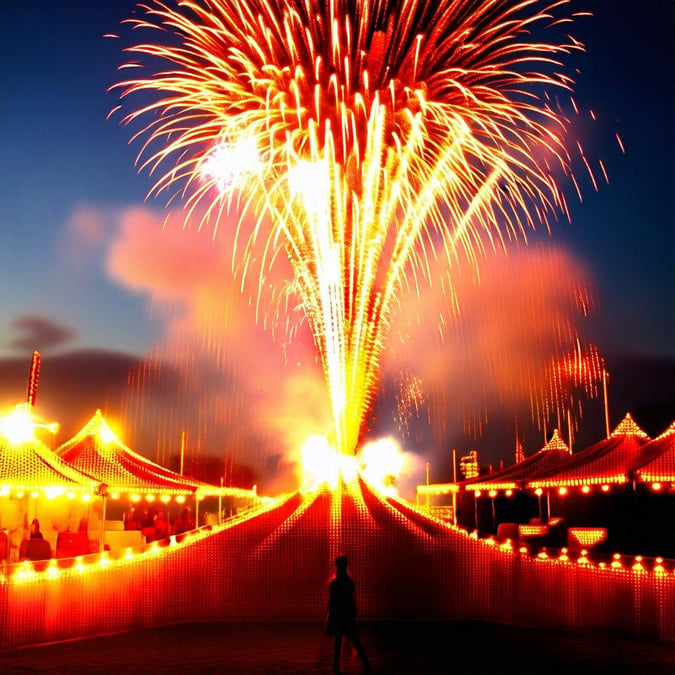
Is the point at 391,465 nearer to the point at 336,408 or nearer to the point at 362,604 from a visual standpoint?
the point at 336,408

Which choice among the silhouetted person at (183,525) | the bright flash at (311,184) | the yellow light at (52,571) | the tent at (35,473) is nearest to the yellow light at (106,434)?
the silhouetted person at (183,525)

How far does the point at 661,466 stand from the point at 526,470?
664cm

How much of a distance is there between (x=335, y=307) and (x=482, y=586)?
5.14 meters

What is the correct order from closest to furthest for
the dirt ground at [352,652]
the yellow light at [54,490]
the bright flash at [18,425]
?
the dirt ground at [352,652] → the yellow light at [54,490] → the bright flash at [18,425]

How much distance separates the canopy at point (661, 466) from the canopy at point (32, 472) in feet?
33.9

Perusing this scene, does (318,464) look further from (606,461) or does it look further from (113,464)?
(113,464)

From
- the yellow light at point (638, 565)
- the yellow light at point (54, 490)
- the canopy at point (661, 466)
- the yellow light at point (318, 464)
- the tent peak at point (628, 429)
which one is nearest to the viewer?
the yellow light at point (638, 565)

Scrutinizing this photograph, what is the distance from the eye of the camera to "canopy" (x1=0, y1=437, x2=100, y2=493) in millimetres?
15867

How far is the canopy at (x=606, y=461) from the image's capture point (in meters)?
16.8

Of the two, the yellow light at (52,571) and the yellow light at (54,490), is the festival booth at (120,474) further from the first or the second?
the yellow light at (52,571)

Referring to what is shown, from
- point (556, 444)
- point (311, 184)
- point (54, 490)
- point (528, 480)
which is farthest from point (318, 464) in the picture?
point (556, 444)

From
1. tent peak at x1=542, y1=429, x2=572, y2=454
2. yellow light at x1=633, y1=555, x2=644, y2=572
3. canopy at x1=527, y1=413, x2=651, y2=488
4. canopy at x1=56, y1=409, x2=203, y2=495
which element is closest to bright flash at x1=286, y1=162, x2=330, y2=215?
yellow light at x1=633, y1=555, x2=644, y2=572

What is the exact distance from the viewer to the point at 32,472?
16.1m

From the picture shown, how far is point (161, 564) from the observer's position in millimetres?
11805
